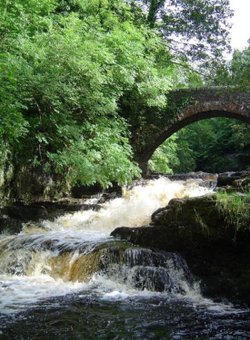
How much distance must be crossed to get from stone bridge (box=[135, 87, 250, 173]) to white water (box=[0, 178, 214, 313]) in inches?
176

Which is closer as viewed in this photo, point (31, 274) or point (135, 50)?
point (31, 274)

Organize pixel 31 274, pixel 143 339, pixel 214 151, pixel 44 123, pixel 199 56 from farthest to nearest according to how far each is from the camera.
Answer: pixel 214 151
pixel 199 56
pixel 44 123
pixel 31 274
pixel 143 339

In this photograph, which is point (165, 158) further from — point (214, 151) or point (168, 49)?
point (214, 151)

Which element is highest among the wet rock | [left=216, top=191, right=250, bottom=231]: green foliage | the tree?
the tree

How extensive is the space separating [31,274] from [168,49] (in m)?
12.0

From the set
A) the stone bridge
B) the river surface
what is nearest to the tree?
the stone bridge

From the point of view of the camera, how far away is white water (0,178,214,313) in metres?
Result: 5.26

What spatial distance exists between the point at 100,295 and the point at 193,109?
11165 millimetres

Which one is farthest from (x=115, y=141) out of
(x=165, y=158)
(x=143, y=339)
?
(x=165, y=158)

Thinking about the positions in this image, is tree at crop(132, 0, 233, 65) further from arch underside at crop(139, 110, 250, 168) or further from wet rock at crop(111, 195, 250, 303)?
wet rock at crop(111, 195, 250, 303)

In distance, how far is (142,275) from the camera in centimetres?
553

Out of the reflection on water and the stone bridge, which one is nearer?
the reflection on water

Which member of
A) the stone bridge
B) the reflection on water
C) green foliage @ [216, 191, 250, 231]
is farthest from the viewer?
the stone bridge

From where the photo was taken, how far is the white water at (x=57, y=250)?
5262 mm
